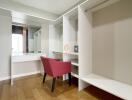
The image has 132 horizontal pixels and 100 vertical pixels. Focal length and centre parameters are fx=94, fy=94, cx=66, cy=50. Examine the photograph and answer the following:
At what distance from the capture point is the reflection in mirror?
312 cm

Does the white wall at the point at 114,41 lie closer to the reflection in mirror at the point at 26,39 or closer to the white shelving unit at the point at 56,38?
the white shelving unit at the point at 56,38

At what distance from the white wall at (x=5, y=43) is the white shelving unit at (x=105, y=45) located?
1754mm

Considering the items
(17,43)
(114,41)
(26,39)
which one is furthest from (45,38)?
(114,41)

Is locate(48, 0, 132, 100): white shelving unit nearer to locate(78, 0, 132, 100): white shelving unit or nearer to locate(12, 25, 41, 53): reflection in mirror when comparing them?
locate(78, 0, 132, 100): white shelving unit

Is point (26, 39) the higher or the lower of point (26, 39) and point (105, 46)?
the higher

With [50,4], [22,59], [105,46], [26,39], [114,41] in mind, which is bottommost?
[22,59]

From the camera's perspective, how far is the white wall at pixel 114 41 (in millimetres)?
1781

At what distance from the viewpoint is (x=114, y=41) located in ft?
6.55

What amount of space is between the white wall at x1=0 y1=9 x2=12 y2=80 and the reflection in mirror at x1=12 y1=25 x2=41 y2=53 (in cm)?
18

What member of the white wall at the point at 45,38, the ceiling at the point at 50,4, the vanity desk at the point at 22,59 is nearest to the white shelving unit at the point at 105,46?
the ceiling at the point at 50,4

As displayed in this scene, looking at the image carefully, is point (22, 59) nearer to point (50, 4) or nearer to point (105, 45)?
point (50, 4)

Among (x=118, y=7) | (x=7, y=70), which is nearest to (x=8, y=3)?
(x=7, y=70)

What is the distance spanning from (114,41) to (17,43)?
9.47ft

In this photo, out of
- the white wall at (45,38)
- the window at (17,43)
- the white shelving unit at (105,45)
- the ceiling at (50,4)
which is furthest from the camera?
the white wall at (45,38)
